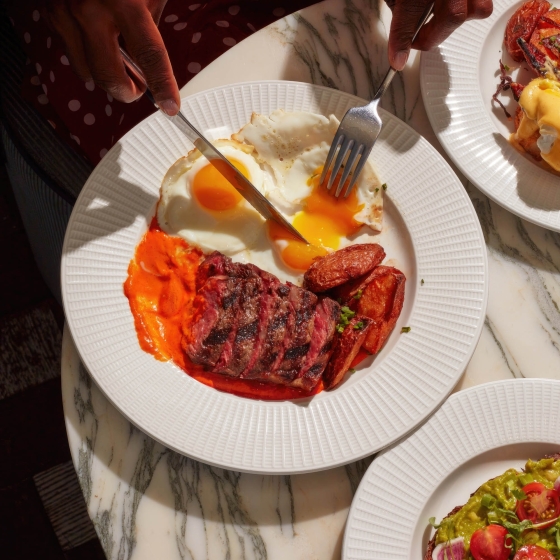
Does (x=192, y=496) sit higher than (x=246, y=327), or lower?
lower

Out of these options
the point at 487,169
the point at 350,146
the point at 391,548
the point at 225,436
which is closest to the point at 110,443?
the point at 225,436

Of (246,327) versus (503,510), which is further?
(246,327)

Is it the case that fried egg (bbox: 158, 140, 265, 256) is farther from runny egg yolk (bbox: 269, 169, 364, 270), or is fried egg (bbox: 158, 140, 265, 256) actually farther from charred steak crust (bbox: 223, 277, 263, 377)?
charred steak crust (bbox: 223, 277, 263, 377)

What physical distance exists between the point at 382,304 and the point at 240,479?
114 cm

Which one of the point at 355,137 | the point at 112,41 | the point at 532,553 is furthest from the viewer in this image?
the point at 355,137

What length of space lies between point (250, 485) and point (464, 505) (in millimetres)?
1037

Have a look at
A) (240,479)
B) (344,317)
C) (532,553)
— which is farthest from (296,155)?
(532,553)

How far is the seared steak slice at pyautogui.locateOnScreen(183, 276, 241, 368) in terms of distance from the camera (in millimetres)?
2879

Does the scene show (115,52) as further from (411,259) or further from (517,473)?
(517,473)

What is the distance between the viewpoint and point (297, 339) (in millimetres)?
2922

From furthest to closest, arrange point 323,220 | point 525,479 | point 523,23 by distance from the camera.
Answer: point 523,23, point 323,220, point 525,479

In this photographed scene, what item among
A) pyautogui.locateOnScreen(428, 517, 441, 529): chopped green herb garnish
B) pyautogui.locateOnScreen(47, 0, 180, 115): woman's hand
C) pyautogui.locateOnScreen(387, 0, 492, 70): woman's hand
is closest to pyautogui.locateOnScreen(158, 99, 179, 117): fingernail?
pyautogui.locateOnScreen(47, 0, 180, 115): woman's hand

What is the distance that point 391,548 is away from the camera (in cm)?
268

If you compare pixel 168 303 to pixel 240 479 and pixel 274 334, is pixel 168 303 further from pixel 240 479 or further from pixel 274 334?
pixel 240 479
